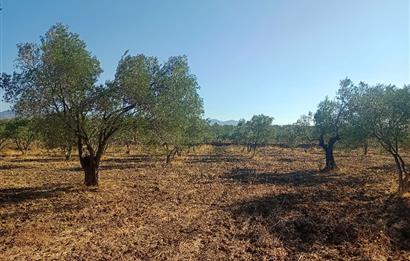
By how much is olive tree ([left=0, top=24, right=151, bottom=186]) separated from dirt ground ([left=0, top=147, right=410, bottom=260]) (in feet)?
16.1

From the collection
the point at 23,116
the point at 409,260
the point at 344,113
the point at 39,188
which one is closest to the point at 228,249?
the point at 409,260

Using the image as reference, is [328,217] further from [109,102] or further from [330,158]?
[330,158]

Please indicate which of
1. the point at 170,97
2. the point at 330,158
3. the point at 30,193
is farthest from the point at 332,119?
the point at 30,193

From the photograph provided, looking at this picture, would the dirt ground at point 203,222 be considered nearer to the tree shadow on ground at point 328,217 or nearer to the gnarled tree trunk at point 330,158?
the tree shadow on ground at point 328,217

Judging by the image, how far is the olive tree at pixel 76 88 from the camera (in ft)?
81.1

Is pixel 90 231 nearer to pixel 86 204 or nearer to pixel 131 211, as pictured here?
pixel 131 211

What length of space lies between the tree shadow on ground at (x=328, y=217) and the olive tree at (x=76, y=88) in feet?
34.5

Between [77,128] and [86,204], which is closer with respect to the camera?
[86,204]

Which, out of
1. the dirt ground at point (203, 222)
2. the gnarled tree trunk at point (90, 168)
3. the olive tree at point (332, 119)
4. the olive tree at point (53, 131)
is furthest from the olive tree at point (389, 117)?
the olive tree at point (53, 131)

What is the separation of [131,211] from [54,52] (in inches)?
453

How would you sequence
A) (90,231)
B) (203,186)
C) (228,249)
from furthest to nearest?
(203,186) < (90,231) < (228,249)

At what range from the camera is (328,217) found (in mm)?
19078

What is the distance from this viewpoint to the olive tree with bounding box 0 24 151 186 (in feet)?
81.1

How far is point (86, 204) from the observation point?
2284 cm
